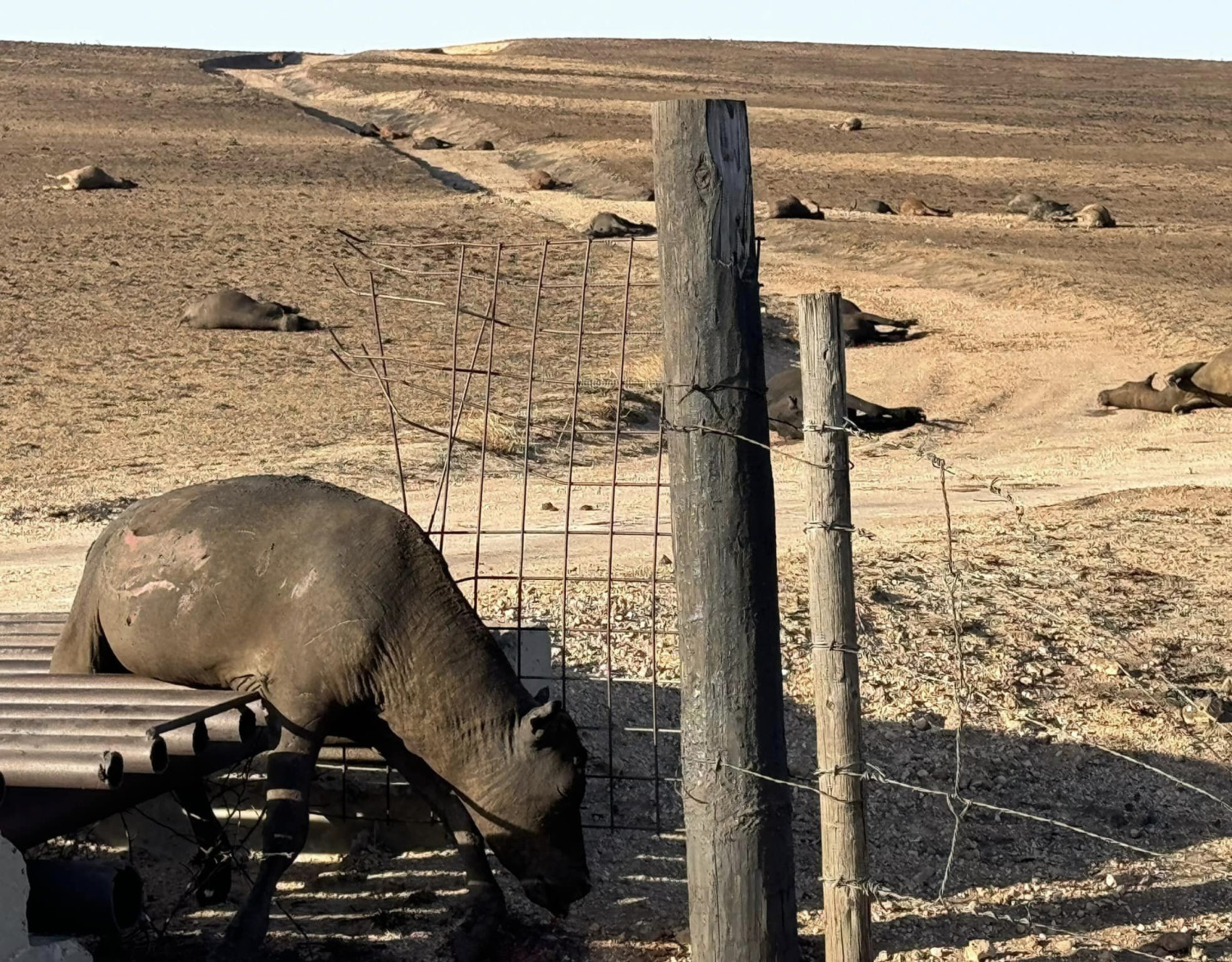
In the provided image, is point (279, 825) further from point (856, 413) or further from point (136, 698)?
point (856, 413)

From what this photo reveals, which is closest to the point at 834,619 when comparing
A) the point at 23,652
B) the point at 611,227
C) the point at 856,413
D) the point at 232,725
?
the point at 232,725

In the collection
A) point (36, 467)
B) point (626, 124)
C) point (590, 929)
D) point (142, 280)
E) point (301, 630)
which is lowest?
point (590, 929)

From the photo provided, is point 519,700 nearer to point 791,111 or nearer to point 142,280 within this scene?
point 142,280

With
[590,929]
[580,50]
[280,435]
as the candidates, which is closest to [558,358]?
[280,435]

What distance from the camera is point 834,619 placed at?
16.1 feet

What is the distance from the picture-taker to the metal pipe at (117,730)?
Answer: 5.41 meters

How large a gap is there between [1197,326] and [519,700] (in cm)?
1684

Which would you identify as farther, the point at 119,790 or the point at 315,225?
the point at 315,225

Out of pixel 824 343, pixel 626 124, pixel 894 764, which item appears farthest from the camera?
pixel 626 124

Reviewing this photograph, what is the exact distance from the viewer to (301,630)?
5.92 m

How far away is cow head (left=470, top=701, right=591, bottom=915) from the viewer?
18.8ft

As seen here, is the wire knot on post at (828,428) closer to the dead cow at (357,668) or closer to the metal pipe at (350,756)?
the dead cow at (357,668)

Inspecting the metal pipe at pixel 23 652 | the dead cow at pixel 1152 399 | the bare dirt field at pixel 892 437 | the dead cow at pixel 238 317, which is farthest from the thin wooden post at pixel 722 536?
the dead cow at pixel 238 317

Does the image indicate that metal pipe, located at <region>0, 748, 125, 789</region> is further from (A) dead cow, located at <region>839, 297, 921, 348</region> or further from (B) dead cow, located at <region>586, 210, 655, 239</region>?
(B) dead cow, located at <region>586, 210, 655, 239</region>
